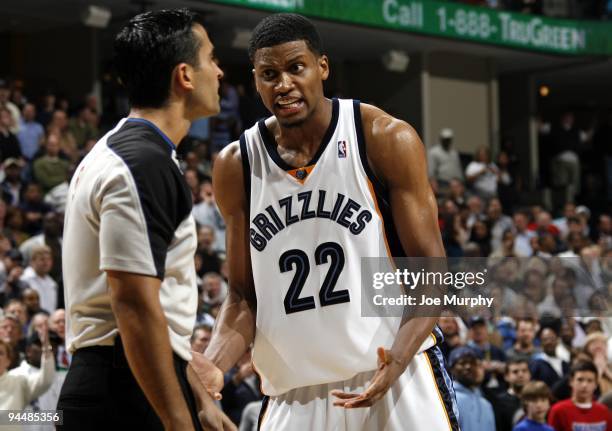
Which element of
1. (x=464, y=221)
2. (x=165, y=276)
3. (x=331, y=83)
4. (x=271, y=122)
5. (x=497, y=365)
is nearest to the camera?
(x=165, y=276)

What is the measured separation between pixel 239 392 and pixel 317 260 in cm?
452

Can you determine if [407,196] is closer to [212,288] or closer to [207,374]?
[207,374]

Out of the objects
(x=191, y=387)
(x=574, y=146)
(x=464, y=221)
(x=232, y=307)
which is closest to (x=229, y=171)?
(x=232, y=307)

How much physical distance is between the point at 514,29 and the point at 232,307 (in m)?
14.4

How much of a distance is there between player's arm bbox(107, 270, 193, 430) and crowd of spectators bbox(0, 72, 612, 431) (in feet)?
12.6

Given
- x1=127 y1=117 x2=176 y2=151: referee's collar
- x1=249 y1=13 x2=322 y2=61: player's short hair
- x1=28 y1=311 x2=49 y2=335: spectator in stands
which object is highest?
x1=249 y1=13 x2=322 y2=61: player's short hair

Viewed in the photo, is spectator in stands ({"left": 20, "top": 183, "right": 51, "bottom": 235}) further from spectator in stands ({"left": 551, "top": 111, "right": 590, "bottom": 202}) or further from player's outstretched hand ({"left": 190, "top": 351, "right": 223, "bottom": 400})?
spectator in stands ({"left": 551, "top": 111, "right": 590, "bottom": 202})

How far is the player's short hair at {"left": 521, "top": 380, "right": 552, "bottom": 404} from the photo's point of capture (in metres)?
7.79

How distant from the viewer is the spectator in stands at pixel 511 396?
8.35m

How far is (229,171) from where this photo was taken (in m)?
3.99

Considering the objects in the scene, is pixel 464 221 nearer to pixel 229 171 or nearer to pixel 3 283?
pixel 3 283

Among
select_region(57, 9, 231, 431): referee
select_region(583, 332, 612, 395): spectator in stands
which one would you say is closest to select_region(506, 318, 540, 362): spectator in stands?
select_region(583, 332, 612, 395): spectator in stands

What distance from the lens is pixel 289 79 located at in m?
3.76

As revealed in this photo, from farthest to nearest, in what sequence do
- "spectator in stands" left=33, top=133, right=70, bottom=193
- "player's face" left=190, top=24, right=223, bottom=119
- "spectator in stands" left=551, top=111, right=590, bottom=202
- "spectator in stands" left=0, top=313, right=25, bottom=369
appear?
"spectator in stands" left=551, top=111, right=590, bottom=202 → "spectator in stands" left=33, top=133, right=70, bottom=193 → "spectator in stands" left=0, top=313, right=25, bottom=369 → "player's face" left=190, top=24, right=223, bottom=119
